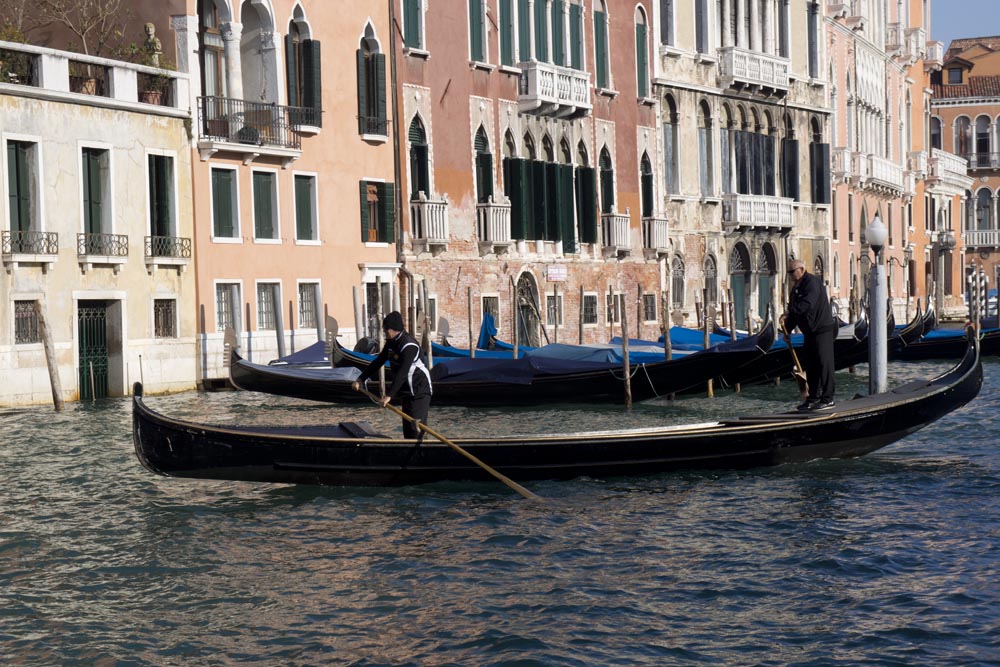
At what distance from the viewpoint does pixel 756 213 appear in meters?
29.8

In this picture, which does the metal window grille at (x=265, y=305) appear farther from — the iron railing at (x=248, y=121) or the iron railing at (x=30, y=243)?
the iron railing at (x=30, y=243)

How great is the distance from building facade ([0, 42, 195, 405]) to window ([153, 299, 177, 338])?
0.05 ft

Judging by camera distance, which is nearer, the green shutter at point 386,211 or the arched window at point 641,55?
the green shutter at point 386,211

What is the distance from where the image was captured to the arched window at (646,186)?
27.1 m

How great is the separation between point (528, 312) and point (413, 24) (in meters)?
4.90

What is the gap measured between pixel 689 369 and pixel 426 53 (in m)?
7.13

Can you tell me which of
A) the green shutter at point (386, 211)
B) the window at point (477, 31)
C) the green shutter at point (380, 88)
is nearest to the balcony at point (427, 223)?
the green shutter at point (386, 211)

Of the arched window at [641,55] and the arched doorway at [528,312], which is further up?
the arched window at [641,55]

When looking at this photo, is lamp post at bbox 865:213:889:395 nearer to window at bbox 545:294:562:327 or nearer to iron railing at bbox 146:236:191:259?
iron railing at bbox 146:236:191:259

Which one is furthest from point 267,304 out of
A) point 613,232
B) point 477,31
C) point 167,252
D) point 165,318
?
point 613,232

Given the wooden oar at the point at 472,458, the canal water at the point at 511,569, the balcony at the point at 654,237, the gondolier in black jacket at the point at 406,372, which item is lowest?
the canal water at the point at 511,569

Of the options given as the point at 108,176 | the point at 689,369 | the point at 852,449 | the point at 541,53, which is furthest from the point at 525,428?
the point at 541,53

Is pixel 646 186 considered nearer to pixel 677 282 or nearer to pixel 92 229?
pixel 677 282

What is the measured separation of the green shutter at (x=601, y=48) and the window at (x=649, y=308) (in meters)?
3.69
